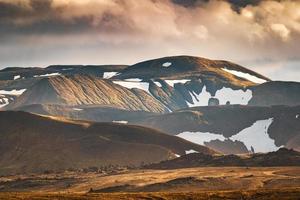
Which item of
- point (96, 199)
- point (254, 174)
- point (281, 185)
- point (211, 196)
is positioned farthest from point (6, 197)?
point (254, 174)

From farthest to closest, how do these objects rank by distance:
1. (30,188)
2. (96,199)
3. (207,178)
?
(30,188)
(207,178)
(96,199)

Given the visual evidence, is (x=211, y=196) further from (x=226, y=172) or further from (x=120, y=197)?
(x=226, y=172)

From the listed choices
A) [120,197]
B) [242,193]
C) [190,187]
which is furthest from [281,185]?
[120,197]

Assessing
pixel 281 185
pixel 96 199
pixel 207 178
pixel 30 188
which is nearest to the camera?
pixel 96 199

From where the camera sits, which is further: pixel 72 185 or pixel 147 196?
pixel 72 185

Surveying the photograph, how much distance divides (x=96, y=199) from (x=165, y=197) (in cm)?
1272

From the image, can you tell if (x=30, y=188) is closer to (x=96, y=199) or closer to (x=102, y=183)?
(x=102, y=183)

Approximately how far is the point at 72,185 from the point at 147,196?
61569mm

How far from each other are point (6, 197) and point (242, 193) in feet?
142

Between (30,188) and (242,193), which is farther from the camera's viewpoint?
(30,188)

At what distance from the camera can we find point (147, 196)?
450 ft

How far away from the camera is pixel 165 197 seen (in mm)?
134750

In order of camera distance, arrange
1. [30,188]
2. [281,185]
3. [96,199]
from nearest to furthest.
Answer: [96,199]
[281,185]
[30,188]

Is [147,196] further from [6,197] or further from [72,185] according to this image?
[72,185]
